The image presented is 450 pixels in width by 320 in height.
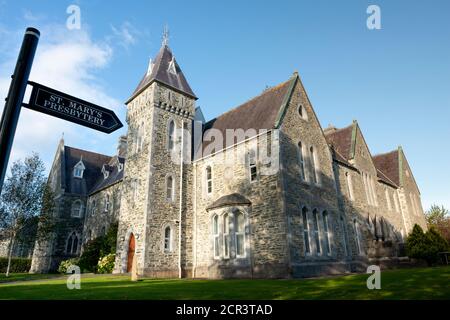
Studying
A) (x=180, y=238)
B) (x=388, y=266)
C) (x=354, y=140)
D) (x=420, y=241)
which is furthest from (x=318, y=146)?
(x=420, y=241)

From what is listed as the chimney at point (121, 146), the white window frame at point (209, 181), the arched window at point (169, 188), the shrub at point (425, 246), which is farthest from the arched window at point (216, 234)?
the chimney at point (121, 146)

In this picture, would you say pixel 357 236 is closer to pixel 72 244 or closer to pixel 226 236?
pixel 226 236

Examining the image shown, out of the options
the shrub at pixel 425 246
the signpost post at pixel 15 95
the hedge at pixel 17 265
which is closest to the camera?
the signpost post at pixel 15 95

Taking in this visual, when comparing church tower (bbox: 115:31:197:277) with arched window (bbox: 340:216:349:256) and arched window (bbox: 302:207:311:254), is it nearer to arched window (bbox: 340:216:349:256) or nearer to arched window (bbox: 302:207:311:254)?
arched window (bbox: 302:207:311:254)

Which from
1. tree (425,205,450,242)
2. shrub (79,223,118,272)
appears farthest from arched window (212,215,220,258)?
tree (425,205,450,242)

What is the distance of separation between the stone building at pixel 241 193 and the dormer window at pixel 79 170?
30.8 ft

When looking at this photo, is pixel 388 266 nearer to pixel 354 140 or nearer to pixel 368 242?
pixel 368 242

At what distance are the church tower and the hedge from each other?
22.2 m

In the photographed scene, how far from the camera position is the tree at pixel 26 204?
2825 cm

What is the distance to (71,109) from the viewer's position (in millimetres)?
4578

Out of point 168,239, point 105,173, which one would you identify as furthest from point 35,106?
point 105,173

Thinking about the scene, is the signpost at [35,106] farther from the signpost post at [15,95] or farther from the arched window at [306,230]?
the arched window at [306,230]

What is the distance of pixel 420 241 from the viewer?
1153 inches

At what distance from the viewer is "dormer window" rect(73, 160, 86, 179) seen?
37.0 metres
